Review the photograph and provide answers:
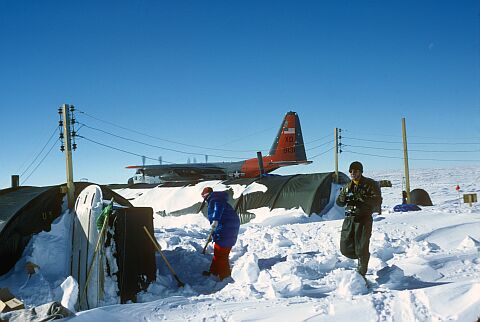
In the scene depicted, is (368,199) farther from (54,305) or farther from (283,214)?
(283,214)

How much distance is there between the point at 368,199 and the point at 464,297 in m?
1.96

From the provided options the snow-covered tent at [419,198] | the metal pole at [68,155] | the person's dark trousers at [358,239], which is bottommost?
the snow-covered tent at [419,198]

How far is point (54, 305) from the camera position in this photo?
4.09 metres

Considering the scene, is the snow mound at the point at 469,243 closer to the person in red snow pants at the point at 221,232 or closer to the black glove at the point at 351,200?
the black glove at the point at 351,200

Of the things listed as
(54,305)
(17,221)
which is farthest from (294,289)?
(17,221)

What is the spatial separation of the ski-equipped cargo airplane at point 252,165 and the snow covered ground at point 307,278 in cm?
2405

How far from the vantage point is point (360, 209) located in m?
5.82

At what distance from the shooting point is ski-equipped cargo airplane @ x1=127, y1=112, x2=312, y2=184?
35.0 meters

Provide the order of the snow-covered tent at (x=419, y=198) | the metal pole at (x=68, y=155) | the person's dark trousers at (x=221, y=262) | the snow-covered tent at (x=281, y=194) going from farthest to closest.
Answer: the snow-covered tent at (x=419, y=198) → the snow-covered tent at (x=281, y=194) → the metal pole at (x=68, y=155) → the person's dark trousers at (x=221, y=262)

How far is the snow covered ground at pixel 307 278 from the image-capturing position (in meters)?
4.17

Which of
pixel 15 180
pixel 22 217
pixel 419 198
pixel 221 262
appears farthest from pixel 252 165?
pixel 221 262

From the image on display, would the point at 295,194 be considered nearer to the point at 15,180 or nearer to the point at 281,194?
the point at 281,194

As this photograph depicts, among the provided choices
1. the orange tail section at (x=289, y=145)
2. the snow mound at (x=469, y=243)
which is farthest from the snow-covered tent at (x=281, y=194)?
the orange tail section at (x=289, y=145)

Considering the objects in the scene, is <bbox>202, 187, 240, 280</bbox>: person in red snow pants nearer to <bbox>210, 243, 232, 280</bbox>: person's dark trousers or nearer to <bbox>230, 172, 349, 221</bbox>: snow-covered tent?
<bbox>210, 243, 232, 280</bbox>: person's dark trousers
